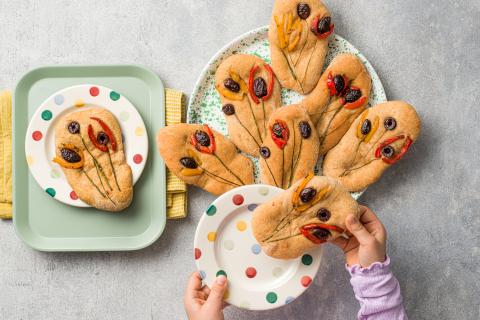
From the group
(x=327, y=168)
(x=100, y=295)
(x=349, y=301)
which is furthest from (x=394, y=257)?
(x=100, y=295)

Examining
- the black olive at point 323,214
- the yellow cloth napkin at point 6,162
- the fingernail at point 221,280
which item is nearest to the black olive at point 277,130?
the black olive at point 323,214

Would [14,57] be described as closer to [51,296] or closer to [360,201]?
[51,296]

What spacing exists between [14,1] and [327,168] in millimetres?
1395

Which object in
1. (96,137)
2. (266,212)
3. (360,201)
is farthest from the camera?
(360,201)

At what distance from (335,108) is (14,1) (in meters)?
1.33

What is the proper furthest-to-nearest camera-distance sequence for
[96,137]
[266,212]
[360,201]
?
1. [360,201]
2. [96,137]
3. [266,212]

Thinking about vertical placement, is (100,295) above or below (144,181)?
below

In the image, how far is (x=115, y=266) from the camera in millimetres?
2109

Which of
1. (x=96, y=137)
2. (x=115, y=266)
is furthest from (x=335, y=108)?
(x=115, y=266)

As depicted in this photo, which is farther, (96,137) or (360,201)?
(360,201)

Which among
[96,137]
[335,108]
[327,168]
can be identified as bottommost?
[96,137]

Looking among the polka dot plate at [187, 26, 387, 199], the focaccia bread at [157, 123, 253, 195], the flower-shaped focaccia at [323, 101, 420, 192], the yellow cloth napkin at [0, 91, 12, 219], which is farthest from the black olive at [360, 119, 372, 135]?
the yellow cloth napkin at [0, 91, 12, 219]

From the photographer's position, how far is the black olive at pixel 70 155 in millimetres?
1946

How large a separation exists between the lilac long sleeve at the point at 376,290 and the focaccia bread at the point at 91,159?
886 mm
